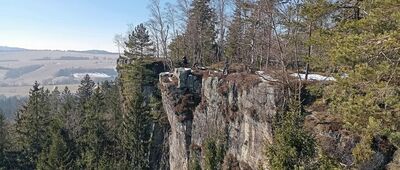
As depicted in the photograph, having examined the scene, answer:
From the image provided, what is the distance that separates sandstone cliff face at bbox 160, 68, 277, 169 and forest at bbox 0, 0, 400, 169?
1.81m

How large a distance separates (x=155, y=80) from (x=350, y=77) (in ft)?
123

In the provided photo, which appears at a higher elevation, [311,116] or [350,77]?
[350,77]

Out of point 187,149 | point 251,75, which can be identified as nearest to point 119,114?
point 187,149

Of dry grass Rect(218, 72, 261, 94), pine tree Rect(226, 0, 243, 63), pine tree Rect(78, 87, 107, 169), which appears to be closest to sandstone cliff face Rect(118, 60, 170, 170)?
pine tree Rect(78, 87, 107, 169)

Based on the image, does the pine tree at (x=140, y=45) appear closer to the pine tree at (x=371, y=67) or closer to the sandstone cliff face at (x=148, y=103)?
the sandstone cliff face at (x=148, y=103)

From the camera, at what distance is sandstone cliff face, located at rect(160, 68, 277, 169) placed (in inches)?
985

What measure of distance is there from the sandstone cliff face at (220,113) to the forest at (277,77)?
5.93ft

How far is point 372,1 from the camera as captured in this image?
12.4 m

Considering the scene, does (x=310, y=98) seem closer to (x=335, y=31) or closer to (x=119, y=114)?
(x=335, y=31)

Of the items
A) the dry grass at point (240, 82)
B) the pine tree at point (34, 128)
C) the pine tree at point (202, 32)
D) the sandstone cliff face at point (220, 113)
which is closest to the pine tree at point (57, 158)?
the pine tree at point (34, 128)

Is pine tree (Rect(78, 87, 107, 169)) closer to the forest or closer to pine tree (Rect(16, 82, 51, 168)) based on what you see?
the forest

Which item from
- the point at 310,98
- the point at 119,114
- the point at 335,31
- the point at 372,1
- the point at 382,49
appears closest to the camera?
the point at 382,49

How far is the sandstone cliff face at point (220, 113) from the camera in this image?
82.1ft

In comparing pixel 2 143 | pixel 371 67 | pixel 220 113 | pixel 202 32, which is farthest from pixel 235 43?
pixel 2 143
